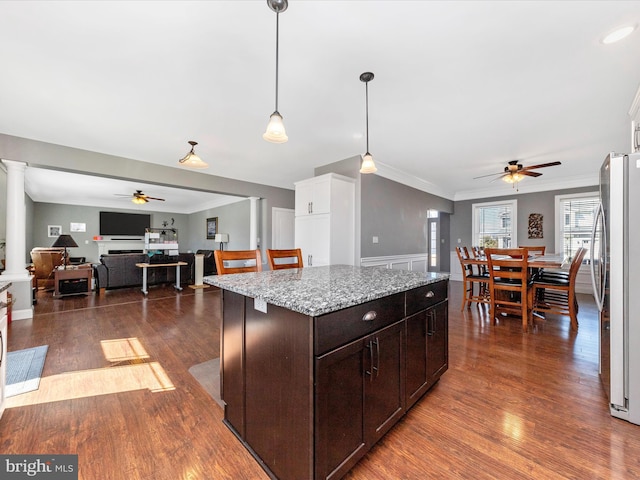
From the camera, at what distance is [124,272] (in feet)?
20.0

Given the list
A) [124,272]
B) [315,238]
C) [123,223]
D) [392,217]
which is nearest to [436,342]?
[315,238]

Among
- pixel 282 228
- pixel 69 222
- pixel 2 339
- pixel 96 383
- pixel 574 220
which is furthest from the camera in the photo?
pixel 69 222

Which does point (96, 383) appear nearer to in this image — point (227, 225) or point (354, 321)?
point (354, 321)

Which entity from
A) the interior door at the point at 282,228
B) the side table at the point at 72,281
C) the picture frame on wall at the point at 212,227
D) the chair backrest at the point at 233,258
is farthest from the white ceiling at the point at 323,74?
the picture frame on wall at the point at 212,227

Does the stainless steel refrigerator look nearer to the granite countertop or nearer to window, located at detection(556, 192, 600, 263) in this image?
the granite countertop

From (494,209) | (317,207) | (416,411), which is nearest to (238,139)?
(317,207)

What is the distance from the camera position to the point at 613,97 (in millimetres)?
2617

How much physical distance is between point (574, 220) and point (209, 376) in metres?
7.82

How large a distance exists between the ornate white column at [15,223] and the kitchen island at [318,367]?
3.99 metres

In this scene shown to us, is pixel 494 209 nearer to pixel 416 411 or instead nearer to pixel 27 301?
pixel 416 411

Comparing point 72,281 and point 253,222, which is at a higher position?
point 253,222

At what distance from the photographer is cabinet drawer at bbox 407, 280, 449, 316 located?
5.28 feet

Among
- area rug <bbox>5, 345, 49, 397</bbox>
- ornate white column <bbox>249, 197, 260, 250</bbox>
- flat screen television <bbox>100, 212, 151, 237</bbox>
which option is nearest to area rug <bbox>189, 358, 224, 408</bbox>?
area rug <bbox>5, 345, 49, 397</bbox>

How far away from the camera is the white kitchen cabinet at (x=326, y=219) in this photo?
4137 mm
